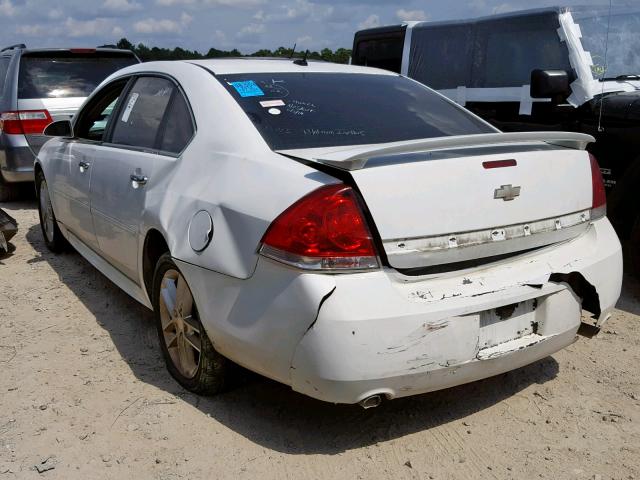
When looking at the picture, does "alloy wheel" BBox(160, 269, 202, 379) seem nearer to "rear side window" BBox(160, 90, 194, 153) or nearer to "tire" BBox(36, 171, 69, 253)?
"rear side window" BBox(160, 90, 194, 153)

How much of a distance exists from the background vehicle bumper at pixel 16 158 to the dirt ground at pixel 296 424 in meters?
4.60

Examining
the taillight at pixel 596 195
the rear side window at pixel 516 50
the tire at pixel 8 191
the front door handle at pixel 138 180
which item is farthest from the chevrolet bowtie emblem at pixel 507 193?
the tire at pixel 8 191

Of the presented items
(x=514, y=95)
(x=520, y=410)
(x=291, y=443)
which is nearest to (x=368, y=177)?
(x=291, y=443)

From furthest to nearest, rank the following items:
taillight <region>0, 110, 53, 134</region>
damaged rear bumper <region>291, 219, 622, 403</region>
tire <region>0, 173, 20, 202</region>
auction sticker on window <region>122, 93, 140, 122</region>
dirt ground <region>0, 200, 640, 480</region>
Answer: tire <region>0, 173, 20, 202</region>
taillight <region>0, 110, 53, 134</region>
auction sticker on window <region>122, 93, 140, 122</region>
dirt ground <region>0, 200, 640, 480</region>
damaged rear bumper <region>291, 219, 622, 403</region>

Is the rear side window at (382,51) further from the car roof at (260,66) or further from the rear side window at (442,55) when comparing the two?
the car roof at (260,66)

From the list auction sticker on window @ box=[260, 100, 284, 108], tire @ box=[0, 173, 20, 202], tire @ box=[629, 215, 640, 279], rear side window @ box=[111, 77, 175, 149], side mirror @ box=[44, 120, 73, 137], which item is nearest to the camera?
auction sticker on window @ box=[260, 100, 284, 108]

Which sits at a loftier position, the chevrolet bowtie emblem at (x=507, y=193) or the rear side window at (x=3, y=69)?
the rear side window at (x=3, y=69)

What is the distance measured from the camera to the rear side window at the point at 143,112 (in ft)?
12.3

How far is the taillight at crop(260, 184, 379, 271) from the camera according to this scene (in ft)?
8.33

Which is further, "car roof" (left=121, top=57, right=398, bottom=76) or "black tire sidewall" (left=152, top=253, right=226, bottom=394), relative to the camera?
"car roof" (left=121, top=57, right=398, bottom=76)

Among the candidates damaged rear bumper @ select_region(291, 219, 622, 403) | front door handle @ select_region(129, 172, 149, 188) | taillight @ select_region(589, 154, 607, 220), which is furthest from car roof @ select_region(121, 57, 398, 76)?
damaged rear bumper @ select_region(291, 219, 622, 403)

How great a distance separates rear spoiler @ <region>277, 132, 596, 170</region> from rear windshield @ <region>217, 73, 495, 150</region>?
8.0 inches

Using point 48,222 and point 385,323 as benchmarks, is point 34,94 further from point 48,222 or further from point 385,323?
point 385,323

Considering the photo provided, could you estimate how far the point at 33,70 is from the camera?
822cm
